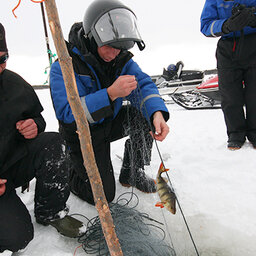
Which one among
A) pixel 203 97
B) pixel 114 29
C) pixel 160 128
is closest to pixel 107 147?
pixel 160 128

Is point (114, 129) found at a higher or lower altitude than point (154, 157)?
higher

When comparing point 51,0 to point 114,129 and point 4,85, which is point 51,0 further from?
point 114,129

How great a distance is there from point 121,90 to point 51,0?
36.3 inches

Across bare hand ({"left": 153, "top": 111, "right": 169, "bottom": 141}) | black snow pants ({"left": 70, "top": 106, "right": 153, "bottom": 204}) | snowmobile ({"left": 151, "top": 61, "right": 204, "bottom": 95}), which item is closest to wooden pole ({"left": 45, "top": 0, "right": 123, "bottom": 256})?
bare hand ({"left": 153, "top": 111, "right": 169, "bottom": 141})

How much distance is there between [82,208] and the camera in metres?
1.98

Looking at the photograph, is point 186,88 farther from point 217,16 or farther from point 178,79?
point 217,16

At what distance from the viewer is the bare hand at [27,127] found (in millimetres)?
1562

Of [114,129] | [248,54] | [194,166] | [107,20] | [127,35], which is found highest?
[107,20]

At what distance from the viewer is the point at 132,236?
1.46 meters

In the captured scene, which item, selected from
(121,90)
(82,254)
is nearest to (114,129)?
(121,90)

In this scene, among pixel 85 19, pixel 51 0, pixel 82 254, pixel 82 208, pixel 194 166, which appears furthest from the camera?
pixel 194 166

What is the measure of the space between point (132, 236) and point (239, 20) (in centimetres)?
238

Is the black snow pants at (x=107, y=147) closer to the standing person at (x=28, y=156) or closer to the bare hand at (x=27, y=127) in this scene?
the standing person at (x=28, y=156)

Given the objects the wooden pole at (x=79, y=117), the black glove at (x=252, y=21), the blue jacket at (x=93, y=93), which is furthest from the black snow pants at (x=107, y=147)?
the black glove at (x=252, y=21)
